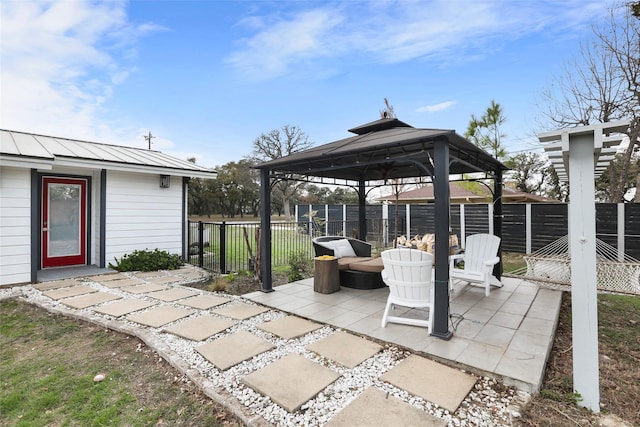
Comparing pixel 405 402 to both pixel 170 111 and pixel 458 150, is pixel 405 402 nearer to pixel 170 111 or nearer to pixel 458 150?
pixel 458 150

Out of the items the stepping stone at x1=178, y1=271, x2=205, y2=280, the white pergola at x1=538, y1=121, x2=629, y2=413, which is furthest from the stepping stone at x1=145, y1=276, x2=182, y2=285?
the white pergola at x1=538, y1=121, x2=629, y2=413

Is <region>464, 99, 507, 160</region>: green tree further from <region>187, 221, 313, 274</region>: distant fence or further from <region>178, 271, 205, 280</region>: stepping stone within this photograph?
<region>178, 271, 205, 280</region>: stepping stone

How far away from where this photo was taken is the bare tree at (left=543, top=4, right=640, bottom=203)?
862 centimetres

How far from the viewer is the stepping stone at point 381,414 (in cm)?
193

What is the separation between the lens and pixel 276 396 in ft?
7.20

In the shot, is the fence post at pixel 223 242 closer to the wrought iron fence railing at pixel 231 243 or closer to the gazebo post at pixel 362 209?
the wrought iron fence railing at pixel 231 243

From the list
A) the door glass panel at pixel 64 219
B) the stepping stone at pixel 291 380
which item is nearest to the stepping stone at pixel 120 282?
the door glass panel at pixel 64 219

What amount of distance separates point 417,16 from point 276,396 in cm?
774

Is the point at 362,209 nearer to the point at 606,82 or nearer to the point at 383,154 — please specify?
the point at 383,154

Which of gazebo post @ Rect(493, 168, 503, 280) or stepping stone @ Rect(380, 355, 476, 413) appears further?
gazebo post @ Rect(493, 168, 503, 280)

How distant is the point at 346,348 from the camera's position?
3010 mm

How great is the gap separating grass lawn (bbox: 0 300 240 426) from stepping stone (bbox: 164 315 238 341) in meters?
0.37

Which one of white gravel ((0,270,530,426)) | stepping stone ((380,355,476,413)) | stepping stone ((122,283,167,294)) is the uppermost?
stepping stone ((122,283,167,294))

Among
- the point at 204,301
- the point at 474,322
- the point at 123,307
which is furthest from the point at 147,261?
the point at 474,322
